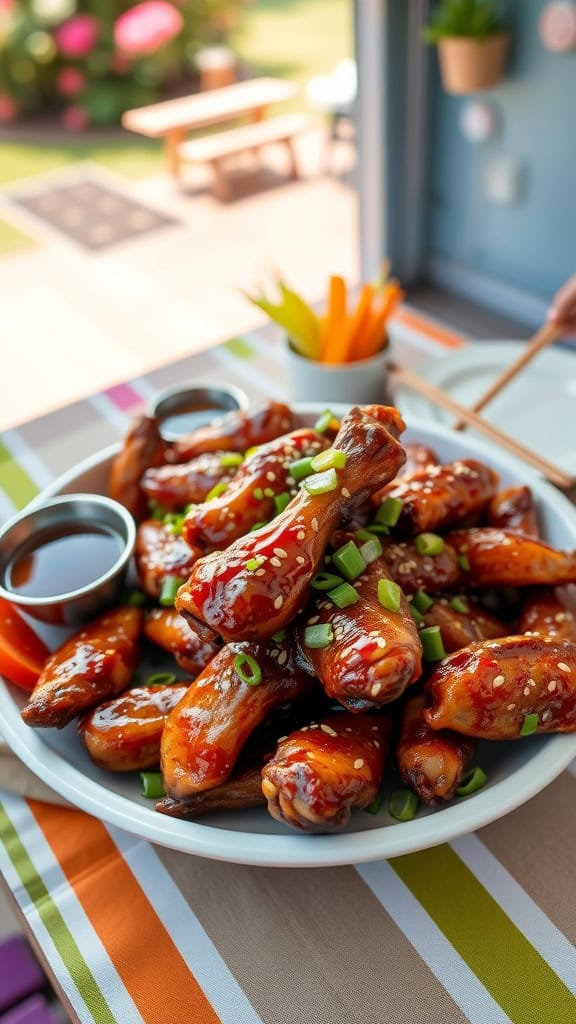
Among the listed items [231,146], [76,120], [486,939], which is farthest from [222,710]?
[76,120]

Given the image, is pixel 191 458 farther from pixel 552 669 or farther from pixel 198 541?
pixel 552 669

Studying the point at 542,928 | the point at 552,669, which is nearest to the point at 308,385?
the point at 552,669

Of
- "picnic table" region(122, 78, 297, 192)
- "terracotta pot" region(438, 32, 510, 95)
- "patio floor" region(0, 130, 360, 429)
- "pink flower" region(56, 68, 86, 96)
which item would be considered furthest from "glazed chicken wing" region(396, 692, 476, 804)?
"pink flower" region(56, 68, 86, 96)

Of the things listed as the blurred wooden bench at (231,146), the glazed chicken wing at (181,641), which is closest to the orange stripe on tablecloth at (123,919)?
the glazed chicken wing at (181,641)

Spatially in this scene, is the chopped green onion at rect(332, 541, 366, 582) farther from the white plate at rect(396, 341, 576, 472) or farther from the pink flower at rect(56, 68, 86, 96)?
the pink flower at rect(56, 68, 86, 96)

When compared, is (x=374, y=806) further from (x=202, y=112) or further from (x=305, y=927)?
(x=202, y=112)

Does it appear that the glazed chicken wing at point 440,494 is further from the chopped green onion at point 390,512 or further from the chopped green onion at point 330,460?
the chopped green onion at point 330,460
